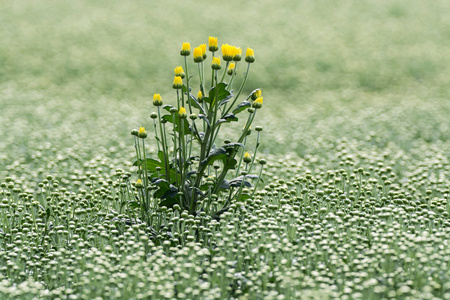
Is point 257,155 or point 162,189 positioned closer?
point 162,189

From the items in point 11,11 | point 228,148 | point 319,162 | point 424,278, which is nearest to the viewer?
point 424,278

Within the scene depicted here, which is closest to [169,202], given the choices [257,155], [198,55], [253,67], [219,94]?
[219,94]

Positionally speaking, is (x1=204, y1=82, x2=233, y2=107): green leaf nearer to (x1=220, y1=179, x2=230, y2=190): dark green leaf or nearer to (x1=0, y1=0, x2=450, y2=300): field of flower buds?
(x1=220, y1=179, x2=230, y2=190): dark green leaf

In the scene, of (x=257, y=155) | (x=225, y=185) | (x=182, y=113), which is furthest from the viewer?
(x=257, y=155)

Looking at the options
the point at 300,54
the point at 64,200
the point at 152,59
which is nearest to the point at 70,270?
the point at 64,200

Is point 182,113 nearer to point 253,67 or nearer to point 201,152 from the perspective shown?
point 201,152

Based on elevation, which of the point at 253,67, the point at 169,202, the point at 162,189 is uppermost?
the point at 253,67

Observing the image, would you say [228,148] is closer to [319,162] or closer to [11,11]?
[319,162]

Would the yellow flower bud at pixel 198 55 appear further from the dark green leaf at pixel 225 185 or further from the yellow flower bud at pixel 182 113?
the dark green leaf at pixel 225 185
